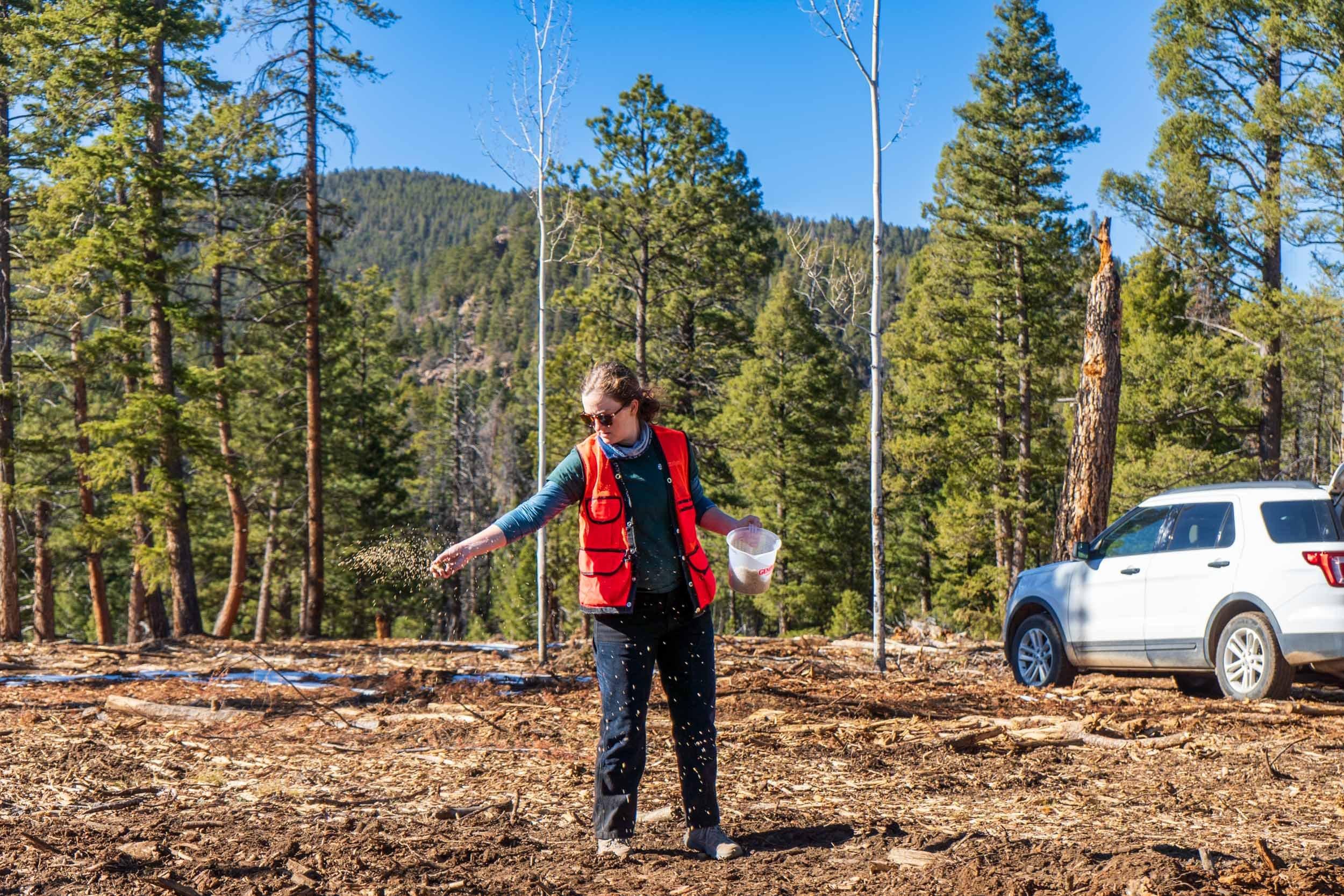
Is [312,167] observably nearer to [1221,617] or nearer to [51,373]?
[51,373]

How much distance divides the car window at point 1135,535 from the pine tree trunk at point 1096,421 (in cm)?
325

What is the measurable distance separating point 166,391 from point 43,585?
6424 mm

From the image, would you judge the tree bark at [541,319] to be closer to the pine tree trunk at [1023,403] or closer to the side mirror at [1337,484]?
the side mirror at [1337,484]

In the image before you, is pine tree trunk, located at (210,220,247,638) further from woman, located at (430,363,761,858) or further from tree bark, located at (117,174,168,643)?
woman, located at (430,363,761,858)

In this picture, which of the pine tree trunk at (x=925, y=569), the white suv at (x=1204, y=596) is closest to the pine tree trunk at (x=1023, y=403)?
the pine tree trunk at (x=925, y=569)

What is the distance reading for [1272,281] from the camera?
19.7 m

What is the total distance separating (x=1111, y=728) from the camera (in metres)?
7.29

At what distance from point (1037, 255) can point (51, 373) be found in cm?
2178

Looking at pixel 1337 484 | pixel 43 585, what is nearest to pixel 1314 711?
pixel 1337 484

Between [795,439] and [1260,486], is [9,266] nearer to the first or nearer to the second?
[1260,486]

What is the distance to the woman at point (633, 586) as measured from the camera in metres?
4.30

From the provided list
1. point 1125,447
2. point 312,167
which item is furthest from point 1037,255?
point 312,167

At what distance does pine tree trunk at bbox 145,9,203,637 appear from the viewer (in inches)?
665

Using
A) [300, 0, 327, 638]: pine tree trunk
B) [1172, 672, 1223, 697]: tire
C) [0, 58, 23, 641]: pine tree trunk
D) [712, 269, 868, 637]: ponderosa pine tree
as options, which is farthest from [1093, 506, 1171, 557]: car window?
[712, 269, 868, 637]: ponderosa pine tree
